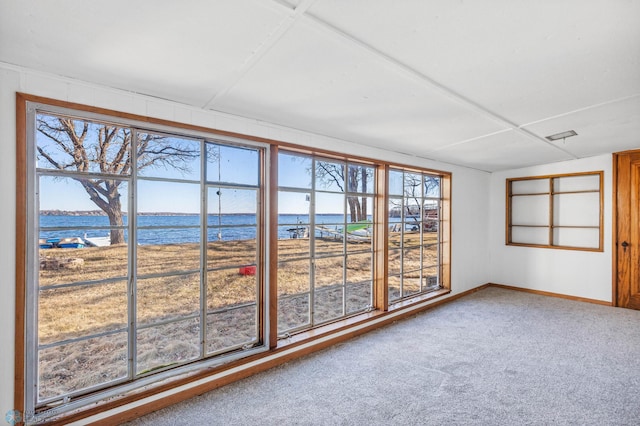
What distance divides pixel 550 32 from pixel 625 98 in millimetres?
1521

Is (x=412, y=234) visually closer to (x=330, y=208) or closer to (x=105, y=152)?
(x=330, y=208)

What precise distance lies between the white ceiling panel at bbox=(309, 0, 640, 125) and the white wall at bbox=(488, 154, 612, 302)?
3609mm

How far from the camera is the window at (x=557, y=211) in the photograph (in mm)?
4973

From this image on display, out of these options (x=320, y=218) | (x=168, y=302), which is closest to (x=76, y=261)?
(x=168, y=302)

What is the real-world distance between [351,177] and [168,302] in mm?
4942

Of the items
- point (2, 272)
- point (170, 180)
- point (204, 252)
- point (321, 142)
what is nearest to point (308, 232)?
point (321, 142)

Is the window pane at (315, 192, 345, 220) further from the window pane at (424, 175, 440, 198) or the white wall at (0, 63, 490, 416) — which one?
the window pane at (424, 175, 440, 198)

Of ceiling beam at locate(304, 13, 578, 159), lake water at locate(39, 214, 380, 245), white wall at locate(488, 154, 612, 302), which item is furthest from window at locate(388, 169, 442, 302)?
white wall at locate(488, 154, 612, 302)

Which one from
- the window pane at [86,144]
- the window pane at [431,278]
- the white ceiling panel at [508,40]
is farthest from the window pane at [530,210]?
the window pane at [86,144]

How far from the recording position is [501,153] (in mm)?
4254

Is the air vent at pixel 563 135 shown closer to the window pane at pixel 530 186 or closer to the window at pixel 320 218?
the window at pixel 320 218

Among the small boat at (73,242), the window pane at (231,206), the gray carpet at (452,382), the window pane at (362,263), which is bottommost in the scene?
the gray carpet at (452,382)

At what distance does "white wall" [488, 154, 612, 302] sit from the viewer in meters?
4.71

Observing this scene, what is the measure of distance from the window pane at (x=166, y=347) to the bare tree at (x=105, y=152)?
1.09m
